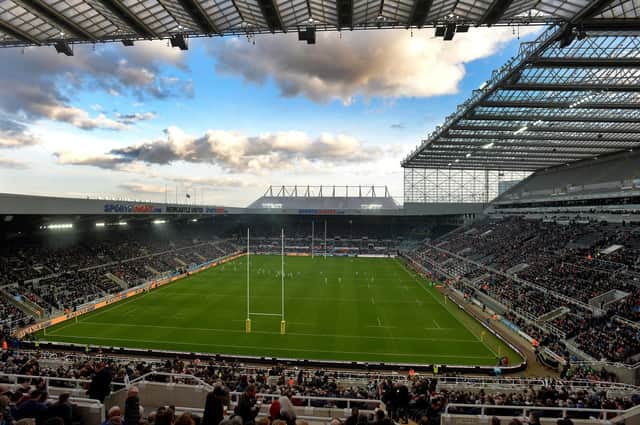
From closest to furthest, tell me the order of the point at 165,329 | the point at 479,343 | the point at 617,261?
the point at 479,343, the point at 165,329, the point at 617,261

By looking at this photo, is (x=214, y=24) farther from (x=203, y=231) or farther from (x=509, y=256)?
(x=203, y=231)

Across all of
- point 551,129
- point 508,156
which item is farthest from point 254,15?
point 508,156

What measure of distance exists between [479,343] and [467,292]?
560 inches

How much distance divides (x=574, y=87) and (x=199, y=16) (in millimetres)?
23926

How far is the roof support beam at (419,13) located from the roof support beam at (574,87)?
13.6 meters

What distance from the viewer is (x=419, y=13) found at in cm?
1328

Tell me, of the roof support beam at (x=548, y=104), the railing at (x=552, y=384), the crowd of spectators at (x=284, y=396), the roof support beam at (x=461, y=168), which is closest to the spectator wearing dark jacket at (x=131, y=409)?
the crowd of spectators at (x=284, y=396)

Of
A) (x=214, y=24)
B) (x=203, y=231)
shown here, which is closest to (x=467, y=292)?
(x=214, y=24)

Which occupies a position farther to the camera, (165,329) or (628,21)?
(165,329)

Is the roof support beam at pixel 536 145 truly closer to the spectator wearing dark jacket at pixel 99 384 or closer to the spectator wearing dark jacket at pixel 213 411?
the spectator wearing dark jacket at pixel 99 384

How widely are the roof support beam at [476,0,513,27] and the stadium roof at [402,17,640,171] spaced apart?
389cm

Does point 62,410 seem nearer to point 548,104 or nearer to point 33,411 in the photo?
point 33,411

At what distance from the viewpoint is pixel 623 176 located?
4209cm

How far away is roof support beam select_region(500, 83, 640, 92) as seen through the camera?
2319 cm
